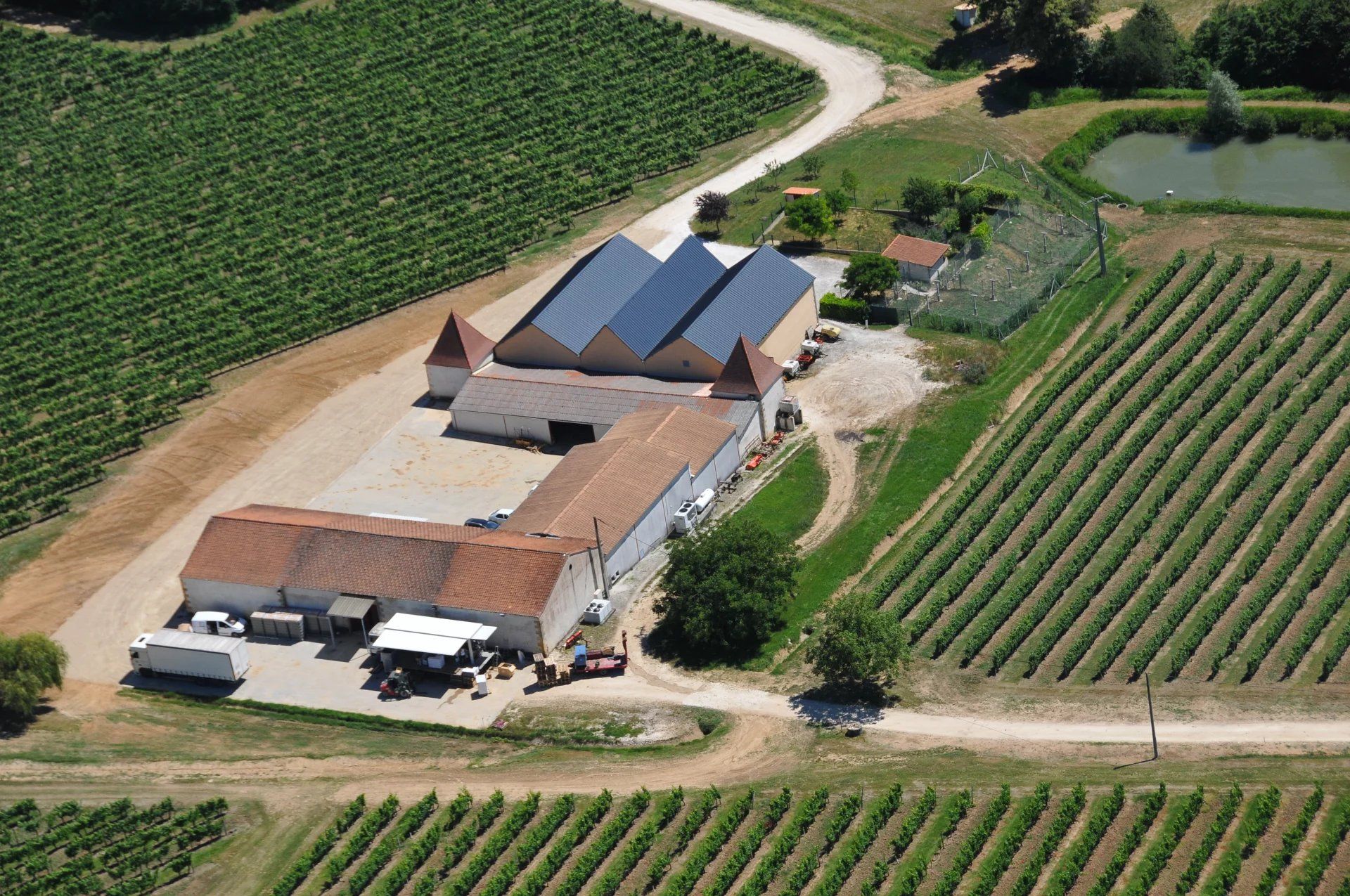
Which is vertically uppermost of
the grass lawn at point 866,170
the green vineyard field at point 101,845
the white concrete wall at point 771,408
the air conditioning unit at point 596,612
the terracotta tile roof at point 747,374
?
the grass lawn at point 866,170

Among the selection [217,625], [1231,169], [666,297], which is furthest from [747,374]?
[1231,169]

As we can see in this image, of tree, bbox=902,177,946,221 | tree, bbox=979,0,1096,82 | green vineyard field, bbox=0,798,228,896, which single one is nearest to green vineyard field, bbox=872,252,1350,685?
tree, bbox=902,177,946,221

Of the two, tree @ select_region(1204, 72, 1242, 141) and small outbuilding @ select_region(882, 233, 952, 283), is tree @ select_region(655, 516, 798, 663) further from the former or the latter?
tree @ select_region(1204, 72, 1242, 141)

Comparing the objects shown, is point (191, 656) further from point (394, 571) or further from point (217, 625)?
point (394, 571)

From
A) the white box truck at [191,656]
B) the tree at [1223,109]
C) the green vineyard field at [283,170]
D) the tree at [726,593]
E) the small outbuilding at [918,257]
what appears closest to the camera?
the tree at [726,593]

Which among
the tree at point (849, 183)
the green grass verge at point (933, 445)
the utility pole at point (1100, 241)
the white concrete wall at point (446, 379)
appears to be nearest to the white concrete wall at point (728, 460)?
the green grass verge at point (933, 445)

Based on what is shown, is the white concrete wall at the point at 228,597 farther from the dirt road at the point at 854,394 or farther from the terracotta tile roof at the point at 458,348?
the dirt road at the point at 854,394

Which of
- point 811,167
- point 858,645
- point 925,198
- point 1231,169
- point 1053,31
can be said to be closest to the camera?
point 858,645
